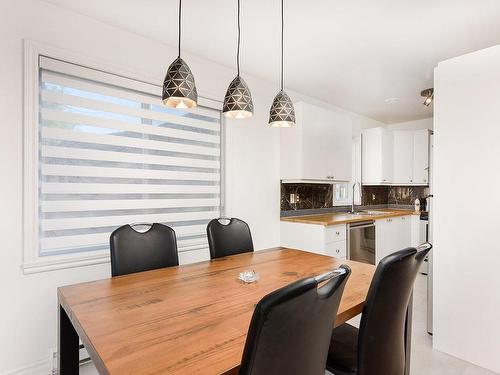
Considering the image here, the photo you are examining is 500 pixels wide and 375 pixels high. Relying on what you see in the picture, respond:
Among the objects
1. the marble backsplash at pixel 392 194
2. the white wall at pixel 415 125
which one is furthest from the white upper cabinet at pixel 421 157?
the white wall at pixel 415 125

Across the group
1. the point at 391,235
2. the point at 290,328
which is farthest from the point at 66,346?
the point at 391,235

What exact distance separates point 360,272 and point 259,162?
1910 millimetres

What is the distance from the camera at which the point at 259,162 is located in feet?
11.2

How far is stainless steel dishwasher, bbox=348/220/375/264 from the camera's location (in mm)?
3605

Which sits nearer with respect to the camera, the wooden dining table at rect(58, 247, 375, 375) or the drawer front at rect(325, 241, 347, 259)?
the wooden dining table at rect(58, 247, 375, 375)

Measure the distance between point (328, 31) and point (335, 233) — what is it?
2025mm

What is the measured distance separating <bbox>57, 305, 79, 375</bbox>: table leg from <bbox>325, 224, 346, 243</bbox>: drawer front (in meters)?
2.43

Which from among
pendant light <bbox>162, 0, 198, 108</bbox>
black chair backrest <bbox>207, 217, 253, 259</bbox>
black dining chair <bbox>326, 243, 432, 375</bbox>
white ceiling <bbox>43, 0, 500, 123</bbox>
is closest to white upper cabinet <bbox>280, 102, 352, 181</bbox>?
white ceiling <bbox>43, 0, 500, 123</bbox>

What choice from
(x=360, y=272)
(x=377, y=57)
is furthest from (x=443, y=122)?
(x=360, y=272)

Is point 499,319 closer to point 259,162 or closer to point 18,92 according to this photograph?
point 259,162

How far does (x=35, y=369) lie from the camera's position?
198 cm

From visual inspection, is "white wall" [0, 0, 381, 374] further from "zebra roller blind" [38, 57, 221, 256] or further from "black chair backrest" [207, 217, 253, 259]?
"black chair backrest" [207, 217, 253, 259]

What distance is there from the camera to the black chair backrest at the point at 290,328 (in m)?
0.69

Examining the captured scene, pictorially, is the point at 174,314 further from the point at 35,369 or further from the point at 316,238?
the point at 316,238
